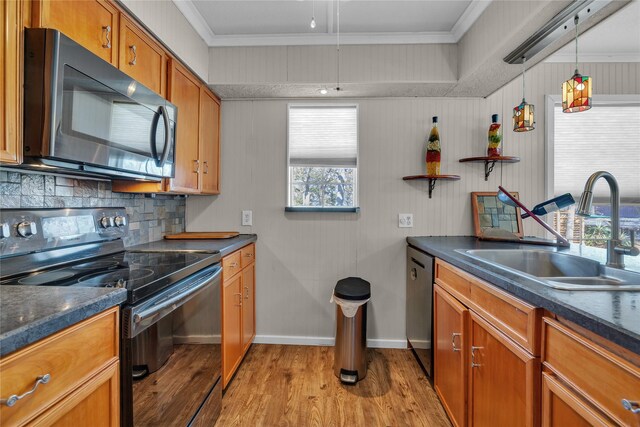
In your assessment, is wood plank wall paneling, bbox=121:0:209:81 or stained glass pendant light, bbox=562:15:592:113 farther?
wood plank wall paneling, bbox=121:0:209:81

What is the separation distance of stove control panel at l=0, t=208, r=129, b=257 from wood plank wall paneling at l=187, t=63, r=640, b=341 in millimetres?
970

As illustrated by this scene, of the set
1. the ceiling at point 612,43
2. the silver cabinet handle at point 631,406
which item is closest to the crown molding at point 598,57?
the ceiling at point 612,43

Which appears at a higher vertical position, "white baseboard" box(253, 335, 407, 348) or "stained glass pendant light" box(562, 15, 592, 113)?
"stained glass pendant light" box(562, 15, 592, 113)

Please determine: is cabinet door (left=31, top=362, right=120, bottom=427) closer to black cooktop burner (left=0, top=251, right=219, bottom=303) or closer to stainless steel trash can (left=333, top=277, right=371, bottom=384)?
black cooktop burner (left=0, top=251, right=219, bottom=303)

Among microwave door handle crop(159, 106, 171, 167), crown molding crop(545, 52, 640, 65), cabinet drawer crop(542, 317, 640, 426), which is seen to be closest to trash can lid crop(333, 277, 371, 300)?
cabinet drawer crop(542, 317, 640, 426)

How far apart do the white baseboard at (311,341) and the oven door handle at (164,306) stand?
4.12 ft

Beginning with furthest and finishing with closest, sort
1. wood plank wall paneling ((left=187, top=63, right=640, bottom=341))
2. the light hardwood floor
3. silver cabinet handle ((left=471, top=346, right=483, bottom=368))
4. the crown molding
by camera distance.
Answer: wood plank wall paneling ((left=187, top=63, right=640, bottom=341))
the crown molding
the light hardwood floor
silver cabinet handle ((left=471, top=346, right=483, bottom=368))

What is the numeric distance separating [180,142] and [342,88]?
4.13ft

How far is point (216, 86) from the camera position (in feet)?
7.45

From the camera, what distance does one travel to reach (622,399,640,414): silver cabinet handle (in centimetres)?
59

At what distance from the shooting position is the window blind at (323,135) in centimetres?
248

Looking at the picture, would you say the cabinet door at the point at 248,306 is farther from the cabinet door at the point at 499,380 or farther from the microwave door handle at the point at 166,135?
the cabinet door at the point at 499,380

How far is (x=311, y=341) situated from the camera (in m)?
2.47

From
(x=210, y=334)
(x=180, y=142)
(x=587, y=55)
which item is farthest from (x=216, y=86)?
(x=587, y=55)
